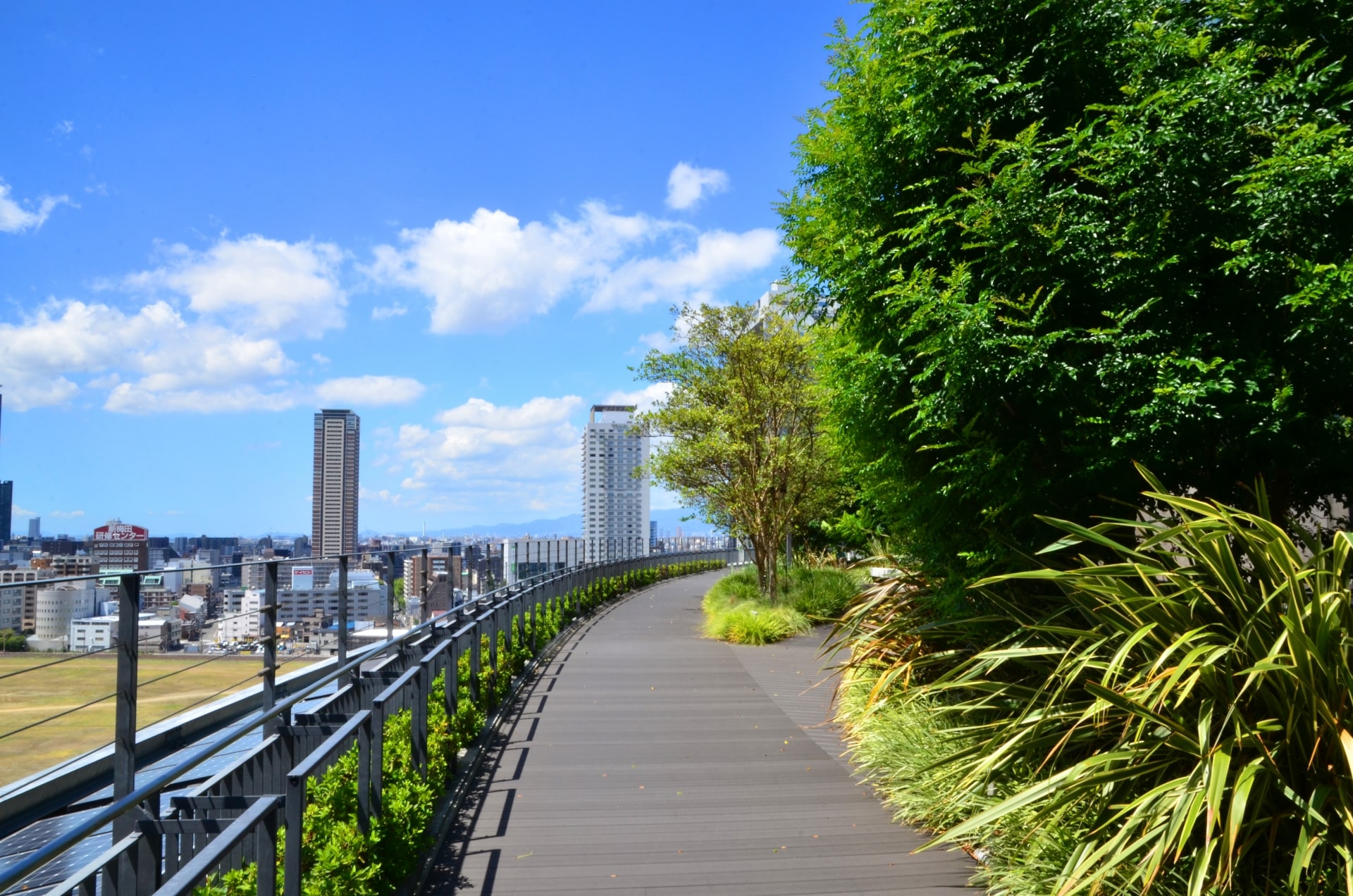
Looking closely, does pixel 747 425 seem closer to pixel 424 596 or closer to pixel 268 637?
pixel 424 596

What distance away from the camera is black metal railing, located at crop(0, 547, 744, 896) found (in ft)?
9.53

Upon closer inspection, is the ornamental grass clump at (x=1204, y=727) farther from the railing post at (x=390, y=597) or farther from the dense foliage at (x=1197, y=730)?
the railing post at (x=390, y=597)

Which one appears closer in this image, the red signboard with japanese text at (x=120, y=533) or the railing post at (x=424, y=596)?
the red signboard with japanese text at (x=120, y=533)

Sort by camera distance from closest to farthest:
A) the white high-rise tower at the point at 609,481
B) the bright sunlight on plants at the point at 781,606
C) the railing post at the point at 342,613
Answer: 1. the railing post at the point at 342,613
2. the bright sunlight on plants at the point at 781,606
3. the white high-rise tower at the point at 609,481

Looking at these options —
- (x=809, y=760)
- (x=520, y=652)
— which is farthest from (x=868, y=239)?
(x=520, y=652)

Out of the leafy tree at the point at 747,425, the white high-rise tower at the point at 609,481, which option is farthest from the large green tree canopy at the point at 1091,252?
the white high-rise tower at the point at 609,481

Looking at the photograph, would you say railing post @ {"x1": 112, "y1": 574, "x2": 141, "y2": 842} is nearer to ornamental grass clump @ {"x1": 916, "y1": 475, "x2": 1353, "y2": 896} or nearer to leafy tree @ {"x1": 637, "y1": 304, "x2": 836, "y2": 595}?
ornamental grass clump @ {"x1": 916, "y1": 475, "x2": 1353, "y2": 896}

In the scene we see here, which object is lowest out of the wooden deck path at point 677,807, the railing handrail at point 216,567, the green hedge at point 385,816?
the wooden deck path at point 677,807

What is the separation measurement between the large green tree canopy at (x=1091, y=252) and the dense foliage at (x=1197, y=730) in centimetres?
83

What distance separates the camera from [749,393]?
18531 millimetres

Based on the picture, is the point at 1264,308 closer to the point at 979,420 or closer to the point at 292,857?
the point at 979,420

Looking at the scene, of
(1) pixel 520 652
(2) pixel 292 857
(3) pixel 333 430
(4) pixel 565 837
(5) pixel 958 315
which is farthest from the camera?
(3) pixel 333 430

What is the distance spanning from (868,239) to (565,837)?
14.1ft

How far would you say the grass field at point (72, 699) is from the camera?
4.16 metres
